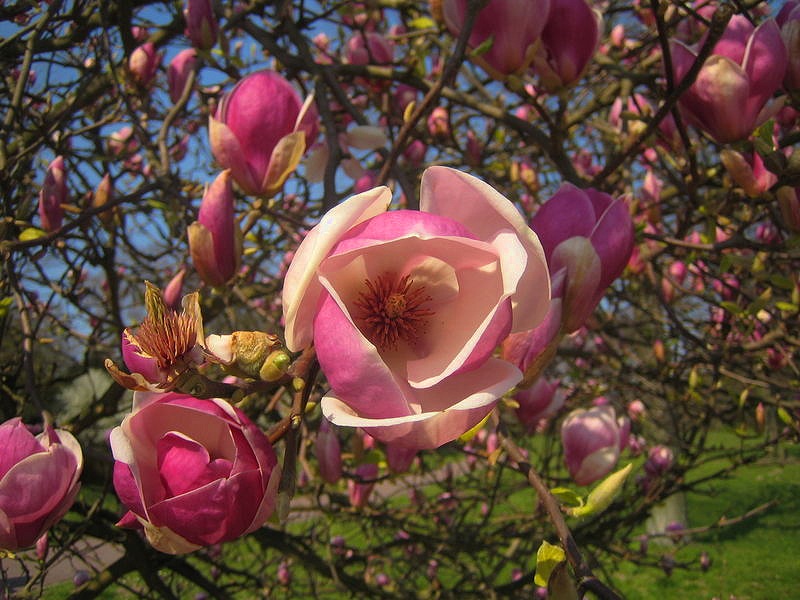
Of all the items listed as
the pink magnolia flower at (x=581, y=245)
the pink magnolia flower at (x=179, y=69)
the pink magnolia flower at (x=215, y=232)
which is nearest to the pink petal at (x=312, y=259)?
the pink magnolia flower at (x=581, y=245)

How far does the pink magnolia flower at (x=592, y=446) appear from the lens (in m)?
0.89

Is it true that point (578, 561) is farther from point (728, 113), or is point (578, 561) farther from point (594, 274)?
point (728, 113)

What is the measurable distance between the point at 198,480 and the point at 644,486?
1965mm

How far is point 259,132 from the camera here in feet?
2.46

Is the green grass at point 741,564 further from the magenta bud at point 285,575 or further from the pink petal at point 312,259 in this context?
the pink petal at point 312,259

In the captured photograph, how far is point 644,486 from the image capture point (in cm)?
206

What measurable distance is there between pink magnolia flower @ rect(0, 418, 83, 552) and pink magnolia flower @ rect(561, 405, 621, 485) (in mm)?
682

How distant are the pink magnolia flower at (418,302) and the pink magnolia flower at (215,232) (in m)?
0.28

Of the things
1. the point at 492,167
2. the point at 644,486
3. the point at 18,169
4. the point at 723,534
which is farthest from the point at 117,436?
the point at 723,534

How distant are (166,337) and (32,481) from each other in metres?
0.27

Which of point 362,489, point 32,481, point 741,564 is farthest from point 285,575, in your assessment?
point 741,564

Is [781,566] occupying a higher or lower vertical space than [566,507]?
lower

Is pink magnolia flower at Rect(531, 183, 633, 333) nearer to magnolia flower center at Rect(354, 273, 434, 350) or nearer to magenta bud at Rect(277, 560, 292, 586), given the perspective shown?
magnolia flower center at Rect(354, 273, 434, 350)

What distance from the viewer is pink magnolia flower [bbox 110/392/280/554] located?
433 millimetres
